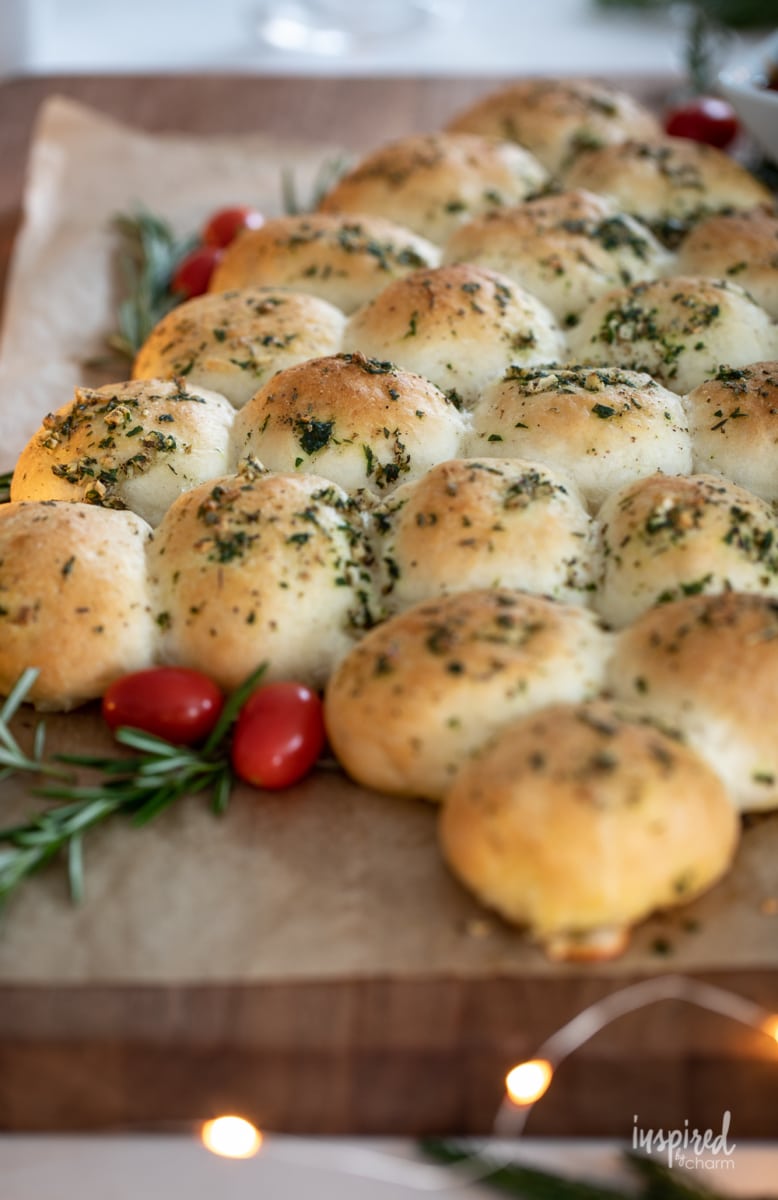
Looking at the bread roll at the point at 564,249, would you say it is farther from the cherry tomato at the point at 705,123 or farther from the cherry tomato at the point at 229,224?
the cherry tomato at the point at 705,123

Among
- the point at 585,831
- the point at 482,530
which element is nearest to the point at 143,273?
the point at 482,530

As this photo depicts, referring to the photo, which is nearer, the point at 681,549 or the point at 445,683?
the point at 445,683

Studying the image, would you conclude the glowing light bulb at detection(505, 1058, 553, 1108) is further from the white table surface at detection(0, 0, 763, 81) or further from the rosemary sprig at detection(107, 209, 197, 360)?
the white table surface at detection(0, 0, 763, 81)

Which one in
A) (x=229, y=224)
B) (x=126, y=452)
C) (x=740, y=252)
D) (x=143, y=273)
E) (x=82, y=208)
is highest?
(x=82, y=208)

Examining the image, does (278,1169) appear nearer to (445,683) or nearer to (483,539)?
(445,683)

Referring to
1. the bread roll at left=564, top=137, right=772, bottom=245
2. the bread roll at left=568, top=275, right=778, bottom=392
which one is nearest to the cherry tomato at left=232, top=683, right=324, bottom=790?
the bread roll at left=568, top=275, right=778, bottom=392

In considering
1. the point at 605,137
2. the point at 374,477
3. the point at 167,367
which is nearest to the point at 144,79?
the point at 605,137

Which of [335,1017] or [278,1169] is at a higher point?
[335,1017]
